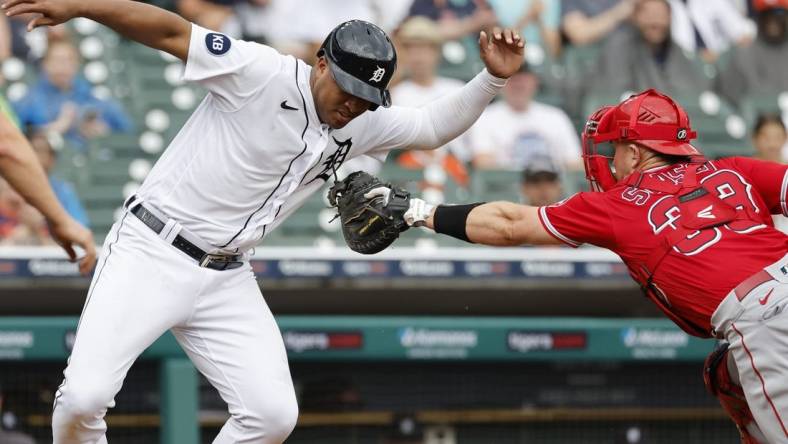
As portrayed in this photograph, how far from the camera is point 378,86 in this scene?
13.3ft

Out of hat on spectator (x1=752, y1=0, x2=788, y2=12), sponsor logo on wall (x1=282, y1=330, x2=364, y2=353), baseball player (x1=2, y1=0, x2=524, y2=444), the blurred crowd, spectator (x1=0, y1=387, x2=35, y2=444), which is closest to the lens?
baseball player (x1=2, y1=0, x2=524, y2=444)

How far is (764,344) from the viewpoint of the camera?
3.80 metres

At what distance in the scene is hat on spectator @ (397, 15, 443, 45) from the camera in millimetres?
8055

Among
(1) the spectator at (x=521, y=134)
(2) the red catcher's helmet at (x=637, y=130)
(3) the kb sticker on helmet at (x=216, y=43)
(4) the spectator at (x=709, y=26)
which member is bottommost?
(1) the spectator at (x=521, y=134)

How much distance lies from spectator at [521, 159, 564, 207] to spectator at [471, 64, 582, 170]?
0.14 meters

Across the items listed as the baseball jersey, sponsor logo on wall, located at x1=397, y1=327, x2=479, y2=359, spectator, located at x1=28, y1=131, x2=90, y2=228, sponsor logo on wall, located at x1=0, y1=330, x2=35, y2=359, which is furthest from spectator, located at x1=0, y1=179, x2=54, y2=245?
the baseball jersey

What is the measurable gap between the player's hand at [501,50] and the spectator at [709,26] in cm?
476

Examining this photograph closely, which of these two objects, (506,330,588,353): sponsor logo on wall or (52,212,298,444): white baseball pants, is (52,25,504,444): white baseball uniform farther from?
(506,330,588,353): sponsor logo on wall

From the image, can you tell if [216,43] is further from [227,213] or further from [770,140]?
[770,140]

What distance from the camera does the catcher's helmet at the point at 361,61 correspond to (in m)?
4.01

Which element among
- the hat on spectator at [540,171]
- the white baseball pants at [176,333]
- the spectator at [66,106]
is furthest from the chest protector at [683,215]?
the spectator at [66,106]

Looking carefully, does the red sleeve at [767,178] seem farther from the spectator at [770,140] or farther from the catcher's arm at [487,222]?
the spectator at [770,140]

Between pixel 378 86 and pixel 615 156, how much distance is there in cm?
85

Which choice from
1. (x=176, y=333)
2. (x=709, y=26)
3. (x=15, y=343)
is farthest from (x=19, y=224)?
(x=709, y=26)
